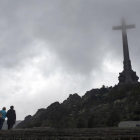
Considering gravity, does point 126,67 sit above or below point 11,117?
above

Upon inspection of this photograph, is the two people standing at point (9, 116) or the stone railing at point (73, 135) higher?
the two people standing at point (9, 116)

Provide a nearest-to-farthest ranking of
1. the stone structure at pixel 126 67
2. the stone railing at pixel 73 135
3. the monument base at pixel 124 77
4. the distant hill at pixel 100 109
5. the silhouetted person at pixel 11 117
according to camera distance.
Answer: the stone railing at pixel 73 135 < the silhouetted person at pixel 11 117 < the distant hill at pixel 100 109 < the stone structure at pixel 126 67 < the monument base at pixel 124 77

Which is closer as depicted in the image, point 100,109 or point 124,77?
point 100,109

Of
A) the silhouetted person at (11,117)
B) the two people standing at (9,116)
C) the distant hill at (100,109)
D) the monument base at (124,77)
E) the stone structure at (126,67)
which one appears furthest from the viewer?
the monument base at (124,77)

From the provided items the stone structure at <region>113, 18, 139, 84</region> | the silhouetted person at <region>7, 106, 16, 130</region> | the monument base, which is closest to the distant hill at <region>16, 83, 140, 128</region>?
the monument base

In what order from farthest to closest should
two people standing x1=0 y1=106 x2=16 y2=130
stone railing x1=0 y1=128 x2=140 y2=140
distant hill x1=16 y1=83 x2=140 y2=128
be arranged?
distant hill x1=16 y1=83 x2=140 y2=128
two people standing x1=0 y1=106 x2=16 y2=130
stone railing x1=0 y1=128 x2=140 y2=140

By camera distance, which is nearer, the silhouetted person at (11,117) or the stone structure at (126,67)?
the silhouetted person at (11,117)

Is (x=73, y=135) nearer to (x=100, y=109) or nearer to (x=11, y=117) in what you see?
(x=11, y=117)

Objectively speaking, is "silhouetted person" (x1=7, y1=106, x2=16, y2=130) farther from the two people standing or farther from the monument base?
the monument base

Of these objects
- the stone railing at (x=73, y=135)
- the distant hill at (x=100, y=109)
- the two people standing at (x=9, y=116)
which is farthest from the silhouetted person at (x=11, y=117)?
the distant hill at (x=100, y=109)

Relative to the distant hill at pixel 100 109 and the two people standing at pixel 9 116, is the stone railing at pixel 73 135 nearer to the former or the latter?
the two people standing at pixel 9 116

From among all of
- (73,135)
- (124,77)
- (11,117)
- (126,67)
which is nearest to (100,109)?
(124,77)

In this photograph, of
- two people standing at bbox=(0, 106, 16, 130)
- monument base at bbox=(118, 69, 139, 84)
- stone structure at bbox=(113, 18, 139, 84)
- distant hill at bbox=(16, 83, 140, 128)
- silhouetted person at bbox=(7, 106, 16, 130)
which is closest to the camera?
two people standing at bbox=(0, 106, 16, 130)

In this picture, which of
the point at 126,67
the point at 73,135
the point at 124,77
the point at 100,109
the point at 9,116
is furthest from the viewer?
the point at 124,77
